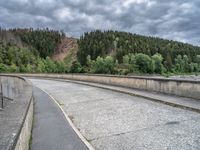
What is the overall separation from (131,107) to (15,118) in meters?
6.73

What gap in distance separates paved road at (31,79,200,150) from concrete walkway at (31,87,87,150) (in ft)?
1.31

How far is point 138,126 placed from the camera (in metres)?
8.86

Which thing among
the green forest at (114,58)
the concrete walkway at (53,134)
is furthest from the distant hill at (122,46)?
the concrete walkway at (53,134)

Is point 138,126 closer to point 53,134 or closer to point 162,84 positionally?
point 53,134

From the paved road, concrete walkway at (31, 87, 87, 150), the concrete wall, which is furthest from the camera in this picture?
the concrete wall

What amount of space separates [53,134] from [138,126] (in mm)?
2573

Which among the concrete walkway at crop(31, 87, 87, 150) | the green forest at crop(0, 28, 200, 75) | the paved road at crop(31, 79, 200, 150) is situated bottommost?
the concrete walkway at crop(31, 87, 87, 150)

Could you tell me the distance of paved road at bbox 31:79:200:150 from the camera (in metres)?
6.98

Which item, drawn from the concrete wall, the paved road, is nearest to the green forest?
the concrete wall

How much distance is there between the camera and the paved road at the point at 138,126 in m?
6.98

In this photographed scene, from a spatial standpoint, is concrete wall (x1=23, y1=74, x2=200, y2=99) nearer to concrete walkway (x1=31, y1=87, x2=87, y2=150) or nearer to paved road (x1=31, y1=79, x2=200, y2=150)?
paved road (x1=31, y1=79, x2=200, y2=150)

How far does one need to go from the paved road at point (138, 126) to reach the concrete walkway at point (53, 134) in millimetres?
400

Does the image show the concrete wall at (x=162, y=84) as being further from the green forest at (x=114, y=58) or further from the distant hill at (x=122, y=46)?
the distant hill at (x=122, y=46)

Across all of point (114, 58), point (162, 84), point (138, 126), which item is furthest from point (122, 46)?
point (138, 126)
